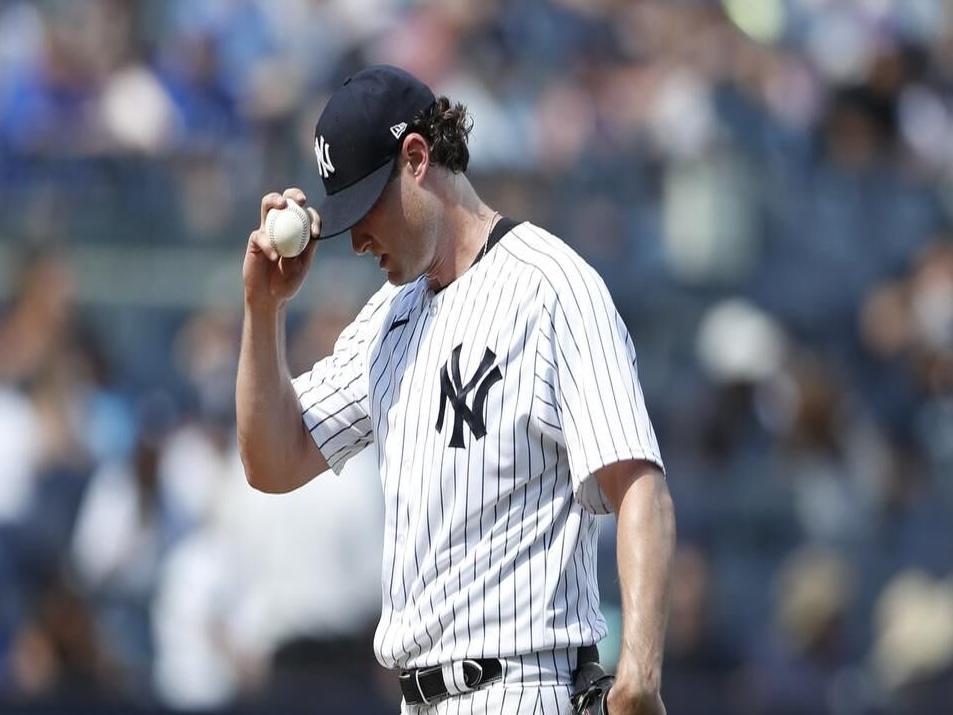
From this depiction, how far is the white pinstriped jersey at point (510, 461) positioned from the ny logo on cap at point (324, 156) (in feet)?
1.10

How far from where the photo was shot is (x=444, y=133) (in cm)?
320

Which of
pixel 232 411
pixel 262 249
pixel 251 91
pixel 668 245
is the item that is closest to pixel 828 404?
pixel 668 245

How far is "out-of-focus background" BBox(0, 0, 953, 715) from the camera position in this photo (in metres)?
6.87

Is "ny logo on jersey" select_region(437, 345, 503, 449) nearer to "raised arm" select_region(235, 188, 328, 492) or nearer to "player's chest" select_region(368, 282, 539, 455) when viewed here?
"player's chest" select_region(368, 282, 539, 455)

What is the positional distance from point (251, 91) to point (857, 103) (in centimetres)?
323

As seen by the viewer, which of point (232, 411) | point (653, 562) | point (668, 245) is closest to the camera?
point (653, 562)

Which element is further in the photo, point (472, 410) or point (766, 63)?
point (766, 63)

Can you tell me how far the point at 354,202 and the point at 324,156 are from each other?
0.13 meters

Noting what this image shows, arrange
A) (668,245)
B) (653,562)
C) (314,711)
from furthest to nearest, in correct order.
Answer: (668,245)
(314,711)
(653,562)

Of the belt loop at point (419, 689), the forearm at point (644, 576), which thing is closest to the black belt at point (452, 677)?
the belt loop at point (419, 689)

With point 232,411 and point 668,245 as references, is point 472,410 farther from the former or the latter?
point 668,245

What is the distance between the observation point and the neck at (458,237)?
3.19m

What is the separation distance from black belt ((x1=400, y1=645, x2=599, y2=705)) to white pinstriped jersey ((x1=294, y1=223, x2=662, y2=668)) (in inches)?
0.7

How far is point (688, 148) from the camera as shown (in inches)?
336
